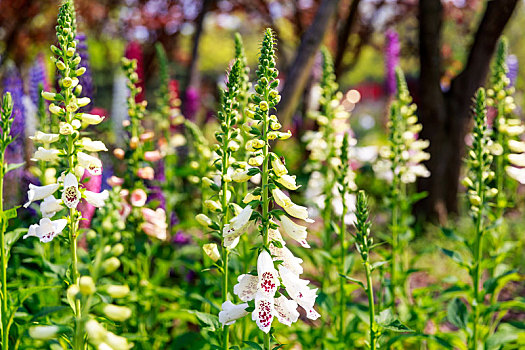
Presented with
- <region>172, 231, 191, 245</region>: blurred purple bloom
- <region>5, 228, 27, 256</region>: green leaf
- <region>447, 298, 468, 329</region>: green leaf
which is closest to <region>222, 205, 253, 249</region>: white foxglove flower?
<region>5, 228, 27, 256</region>: green leaf

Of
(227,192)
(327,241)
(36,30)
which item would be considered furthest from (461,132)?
(36,30)

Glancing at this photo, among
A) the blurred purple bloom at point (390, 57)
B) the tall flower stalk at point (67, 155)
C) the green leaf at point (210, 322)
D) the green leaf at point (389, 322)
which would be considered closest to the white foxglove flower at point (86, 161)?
the tall flower stalk at point (67, 155)

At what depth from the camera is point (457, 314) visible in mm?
2682

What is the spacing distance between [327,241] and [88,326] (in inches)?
83.9

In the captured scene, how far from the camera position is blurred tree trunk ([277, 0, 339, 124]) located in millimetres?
4402

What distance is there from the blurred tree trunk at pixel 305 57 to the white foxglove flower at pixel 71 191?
2.79 metres

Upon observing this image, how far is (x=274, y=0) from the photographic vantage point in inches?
344

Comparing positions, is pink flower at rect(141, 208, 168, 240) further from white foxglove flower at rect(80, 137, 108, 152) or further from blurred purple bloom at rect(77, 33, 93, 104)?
white foxglove flower at rect(80, 137, 108, 152)

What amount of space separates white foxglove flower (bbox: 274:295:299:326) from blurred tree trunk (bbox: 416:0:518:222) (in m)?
4.34

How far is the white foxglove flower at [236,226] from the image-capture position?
1.67m

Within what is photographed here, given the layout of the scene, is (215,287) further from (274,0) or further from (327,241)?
(274,0)

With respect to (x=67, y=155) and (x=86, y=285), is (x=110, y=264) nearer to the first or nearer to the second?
(x=86, y=285)

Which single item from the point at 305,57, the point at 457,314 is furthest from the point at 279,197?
the point at 305,57

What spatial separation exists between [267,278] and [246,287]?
3.6 inches
